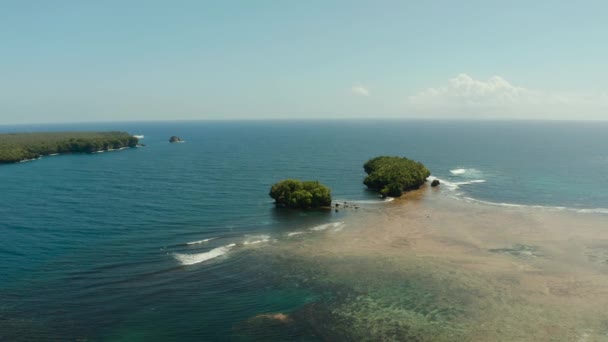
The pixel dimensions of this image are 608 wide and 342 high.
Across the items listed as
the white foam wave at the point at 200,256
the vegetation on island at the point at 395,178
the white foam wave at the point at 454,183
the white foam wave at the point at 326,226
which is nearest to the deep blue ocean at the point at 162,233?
the white foam wave at the point at 200,256

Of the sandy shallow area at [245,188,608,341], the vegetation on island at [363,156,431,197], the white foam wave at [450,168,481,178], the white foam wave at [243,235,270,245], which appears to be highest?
the vegetation on island at [363,156,431,197]

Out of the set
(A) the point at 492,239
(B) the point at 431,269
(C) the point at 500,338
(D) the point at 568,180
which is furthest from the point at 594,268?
(D) the point at 568,180

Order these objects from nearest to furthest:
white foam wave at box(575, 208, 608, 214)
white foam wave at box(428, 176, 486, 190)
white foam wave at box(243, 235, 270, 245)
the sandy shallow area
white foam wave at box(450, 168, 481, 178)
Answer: the sandy shallow area → white foam wave at box(243, 235, 270, 245) → white foam wave at box(575, 208, 608, 214) → white foam wave at box(428, 176, 486, 190) → white foam wave at box(450, 168, 481, 178)

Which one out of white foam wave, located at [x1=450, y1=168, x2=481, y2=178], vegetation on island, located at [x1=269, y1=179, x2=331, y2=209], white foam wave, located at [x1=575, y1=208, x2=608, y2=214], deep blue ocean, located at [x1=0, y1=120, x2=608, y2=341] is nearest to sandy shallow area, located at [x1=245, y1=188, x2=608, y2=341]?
white foam wave, located at [x1=575, y1=208, x2=608, y2=214]

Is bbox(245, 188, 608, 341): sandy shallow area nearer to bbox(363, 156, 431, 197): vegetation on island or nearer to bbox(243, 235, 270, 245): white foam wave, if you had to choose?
bbox(243, 235, 270, 245): white foam wave

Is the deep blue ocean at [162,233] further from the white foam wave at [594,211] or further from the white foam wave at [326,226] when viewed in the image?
the white foam wave at [326,226]

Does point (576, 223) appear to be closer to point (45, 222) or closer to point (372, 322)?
point (372, 322)

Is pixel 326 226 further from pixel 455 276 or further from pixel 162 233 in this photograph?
pixel 455 276
